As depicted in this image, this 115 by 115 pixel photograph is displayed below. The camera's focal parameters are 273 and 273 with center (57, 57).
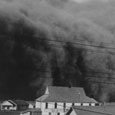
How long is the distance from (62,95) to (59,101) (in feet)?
6.06

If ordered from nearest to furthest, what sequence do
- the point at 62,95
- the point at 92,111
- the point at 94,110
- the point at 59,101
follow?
the point at 92,111 → the point at 94,110 → the point at 59,101 → the point at 62,95

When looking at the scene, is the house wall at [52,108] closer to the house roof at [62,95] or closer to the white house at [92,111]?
the house roof at [62,95]

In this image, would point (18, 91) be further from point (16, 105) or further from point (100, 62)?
point (100, 62)

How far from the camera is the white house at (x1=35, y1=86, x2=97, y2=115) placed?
54.7 metres

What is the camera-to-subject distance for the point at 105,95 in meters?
88.3

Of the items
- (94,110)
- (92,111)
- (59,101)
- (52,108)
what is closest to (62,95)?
(59,101)

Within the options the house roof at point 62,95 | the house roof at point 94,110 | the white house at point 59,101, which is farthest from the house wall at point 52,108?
the house roof at point 94,110

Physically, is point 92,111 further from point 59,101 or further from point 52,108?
point 52,108

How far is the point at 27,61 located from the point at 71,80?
590 inches

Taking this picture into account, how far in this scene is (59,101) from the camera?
5509 cm

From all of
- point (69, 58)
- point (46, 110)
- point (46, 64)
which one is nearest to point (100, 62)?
point (69, 58)

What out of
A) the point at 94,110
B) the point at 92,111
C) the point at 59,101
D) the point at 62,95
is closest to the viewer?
the point at 92,111

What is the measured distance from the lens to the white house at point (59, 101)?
2154 inches

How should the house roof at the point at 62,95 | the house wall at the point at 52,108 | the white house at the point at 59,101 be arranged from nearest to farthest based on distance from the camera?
the house wall at the point at 52,108, the white house at the point at 59,101, the house roof at the point at 62,95
